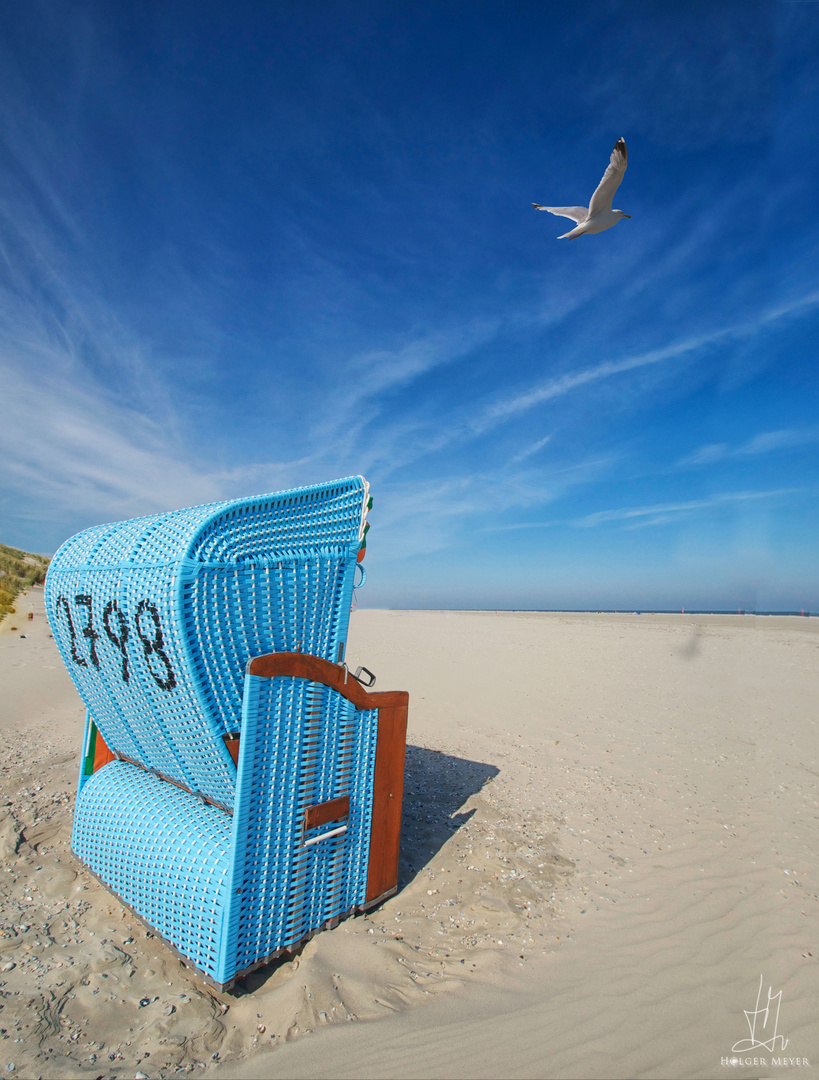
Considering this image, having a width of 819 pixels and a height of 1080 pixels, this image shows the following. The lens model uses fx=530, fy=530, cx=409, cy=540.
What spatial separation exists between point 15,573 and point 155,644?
2440cm

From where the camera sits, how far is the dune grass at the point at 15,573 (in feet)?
57.7

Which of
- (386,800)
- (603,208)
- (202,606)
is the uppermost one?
(603,208)

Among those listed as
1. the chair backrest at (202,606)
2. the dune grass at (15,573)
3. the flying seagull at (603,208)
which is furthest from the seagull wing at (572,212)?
the dune grass at (15,573)

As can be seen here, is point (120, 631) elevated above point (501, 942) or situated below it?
above

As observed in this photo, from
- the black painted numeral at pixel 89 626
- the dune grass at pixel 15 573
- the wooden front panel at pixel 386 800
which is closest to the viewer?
the black painted numeral at pixel 89 626

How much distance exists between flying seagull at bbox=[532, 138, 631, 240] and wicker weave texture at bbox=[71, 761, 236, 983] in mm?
6245

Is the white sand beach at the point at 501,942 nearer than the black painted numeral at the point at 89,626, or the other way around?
the white sand beach at the point at 501,942

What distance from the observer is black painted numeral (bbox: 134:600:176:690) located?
2846mm

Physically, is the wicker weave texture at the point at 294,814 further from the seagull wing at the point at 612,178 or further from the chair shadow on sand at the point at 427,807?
the seagull wing at the point at 612,178

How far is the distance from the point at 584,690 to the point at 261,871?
408 inches

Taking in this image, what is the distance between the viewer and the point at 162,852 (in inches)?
124
